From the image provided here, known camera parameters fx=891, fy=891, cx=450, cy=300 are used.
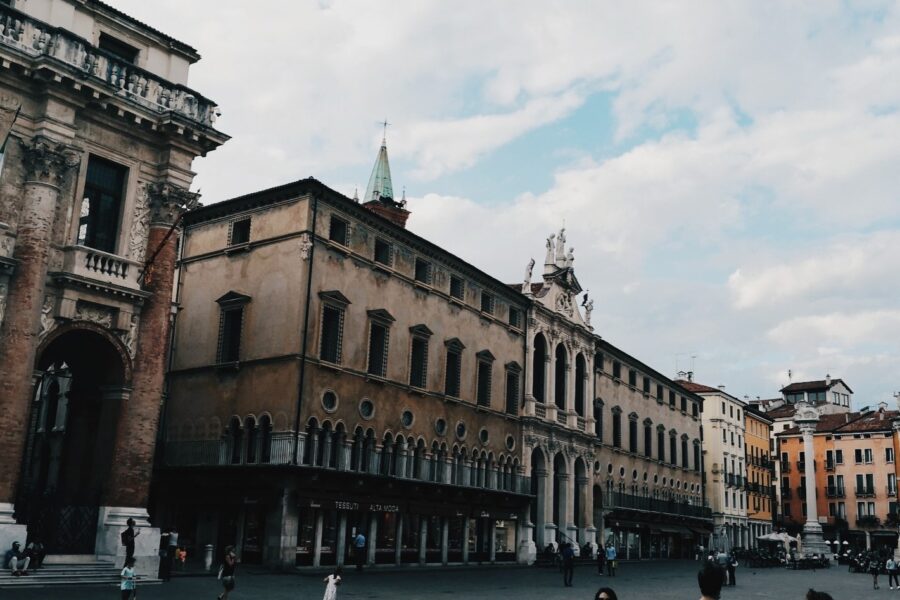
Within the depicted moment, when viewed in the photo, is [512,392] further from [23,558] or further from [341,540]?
[23,558]

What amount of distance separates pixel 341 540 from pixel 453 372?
10799mm

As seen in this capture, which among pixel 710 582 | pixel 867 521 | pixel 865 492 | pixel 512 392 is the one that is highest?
pixel 512 392

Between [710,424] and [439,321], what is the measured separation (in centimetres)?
4939

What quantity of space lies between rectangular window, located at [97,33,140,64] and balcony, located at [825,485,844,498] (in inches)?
3651

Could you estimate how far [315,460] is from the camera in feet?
105

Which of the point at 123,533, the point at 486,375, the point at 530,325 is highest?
the point at 530,325

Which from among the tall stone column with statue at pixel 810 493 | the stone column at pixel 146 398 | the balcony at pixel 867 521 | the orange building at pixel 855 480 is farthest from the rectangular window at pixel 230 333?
the balcony at pixel 867 521

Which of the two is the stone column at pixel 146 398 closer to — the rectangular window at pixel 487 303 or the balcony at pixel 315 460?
the balcony at pixel 315 460

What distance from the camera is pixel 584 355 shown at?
180 feet

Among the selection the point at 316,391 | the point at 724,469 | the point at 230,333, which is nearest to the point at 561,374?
the point at 316,391

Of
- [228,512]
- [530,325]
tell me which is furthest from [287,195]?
[530,325]

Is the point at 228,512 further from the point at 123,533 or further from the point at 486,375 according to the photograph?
the point at 486,375

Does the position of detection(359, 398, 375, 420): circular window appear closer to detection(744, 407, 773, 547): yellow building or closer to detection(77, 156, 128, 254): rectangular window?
detection(77, 156, 128, 254): rectangular window

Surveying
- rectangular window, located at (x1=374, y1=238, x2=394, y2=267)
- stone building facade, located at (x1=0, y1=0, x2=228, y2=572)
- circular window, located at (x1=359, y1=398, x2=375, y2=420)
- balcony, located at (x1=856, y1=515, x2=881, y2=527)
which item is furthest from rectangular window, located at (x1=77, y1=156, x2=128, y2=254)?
balcony, located at (x1=856, y1=515, x2=881, y2=527)
